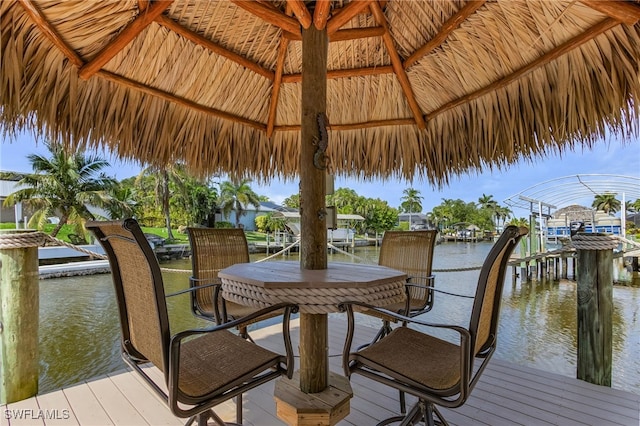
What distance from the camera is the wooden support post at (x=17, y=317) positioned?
172 cm

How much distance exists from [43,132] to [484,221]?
4368cm

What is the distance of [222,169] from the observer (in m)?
3.09

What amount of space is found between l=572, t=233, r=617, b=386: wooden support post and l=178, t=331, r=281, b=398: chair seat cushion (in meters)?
2.03

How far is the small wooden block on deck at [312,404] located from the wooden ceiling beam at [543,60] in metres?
2.15

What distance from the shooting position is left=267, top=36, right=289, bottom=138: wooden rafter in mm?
2324

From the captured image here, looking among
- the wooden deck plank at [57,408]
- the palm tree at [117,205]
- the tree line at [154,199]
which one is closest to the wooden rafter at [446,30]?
the tree line at [154,199]

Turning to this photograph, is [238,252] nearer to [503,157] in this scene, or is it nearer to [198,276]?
[198,276]

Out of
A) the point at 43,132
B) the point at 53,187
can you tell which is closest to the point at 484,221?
the point at 53,187

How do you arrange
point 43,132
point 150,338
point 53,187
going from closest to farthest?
1. point 150,338
2. point 43,132
3. point 53,187

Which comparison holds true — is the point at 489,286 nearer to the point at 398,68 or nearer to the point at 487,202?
the point at 398,68

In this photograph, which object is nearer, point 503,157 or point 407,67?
point 407,67

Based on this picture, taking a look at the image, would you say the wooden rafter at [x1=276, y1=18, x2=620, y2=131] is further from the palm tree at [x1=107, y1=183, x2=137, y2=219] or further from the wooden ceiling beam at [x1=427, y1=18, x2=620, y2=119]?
the palm tree at [x1=107, y1=183, x2=137, y2=219]

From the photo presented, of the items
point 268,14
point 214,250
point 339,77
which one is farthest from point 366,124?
point 214,250

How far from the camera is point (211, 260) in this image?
225 cm
